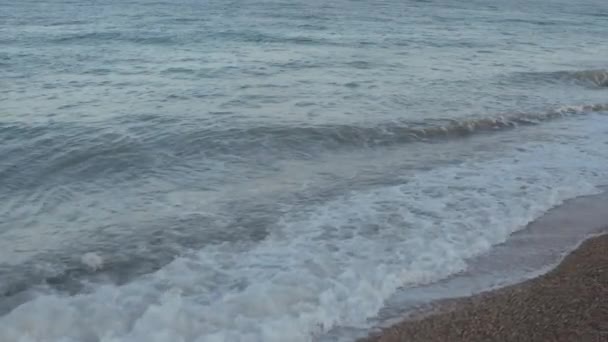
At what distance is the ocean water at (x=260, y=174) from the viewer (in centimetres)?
A: 646

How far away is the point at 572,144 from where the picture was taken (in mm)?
12617

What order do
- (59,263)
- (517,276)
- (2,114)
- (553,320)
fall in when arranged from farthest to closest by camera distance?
1. (2,114)
2. (59,263)
3. (517,276)
4. (553,320)

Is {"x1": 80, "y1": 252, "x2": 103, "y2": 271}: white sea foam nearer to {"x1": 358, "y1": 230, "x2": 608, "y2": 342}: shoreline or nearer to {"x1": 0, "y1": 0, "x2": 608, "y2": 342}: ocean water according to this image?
{"x1": 0, "y1": 0, "x2": 608, "y2": 342}: ocean water

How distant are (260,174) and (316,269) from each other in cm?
399

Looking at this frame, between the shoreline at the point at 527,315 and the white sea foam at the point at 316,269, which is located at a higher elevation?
the shoreline at the point at 527,315

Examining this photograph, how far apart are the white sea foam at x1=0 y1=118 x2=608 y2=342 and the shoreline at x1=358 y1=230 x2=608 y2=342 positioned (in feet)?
1.83

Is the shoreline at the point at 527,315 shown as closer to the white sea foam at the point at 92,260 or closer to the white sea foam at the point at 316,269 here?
the white sea foam at the point at 316,269

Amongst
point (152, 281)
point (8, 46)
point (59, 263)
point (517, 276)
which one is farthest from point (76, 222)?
point (8, 46)

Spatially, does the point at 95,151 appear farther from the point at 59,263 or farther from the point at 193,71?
the point at 193,71

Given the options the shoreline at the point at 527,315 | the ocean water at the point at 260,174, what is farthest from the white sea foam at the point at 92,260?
the shoreline at the point at 527,315

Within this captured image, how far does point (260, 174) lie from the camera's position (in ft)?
35.5

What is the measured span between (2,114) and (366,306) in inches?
436

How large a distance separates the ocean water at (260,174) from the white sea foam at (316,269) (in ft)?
0.10

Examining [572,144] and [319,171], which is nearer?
[319,171]
